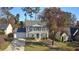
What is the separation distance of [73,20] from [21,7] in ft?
1.26

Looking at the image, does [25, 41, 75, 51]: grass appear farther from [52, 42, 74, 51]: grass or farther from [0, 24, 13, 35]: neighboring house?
[0, 24, 13, 35]: neighboring house

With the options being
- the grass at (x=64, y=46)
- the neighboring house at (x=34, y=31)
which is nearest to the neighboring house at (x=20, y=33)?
the neighboring house at (x=34, y=31)

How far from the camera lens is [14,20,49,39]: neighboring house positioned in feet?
4.71

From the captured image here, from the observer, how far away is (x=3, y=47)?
56.7 inches

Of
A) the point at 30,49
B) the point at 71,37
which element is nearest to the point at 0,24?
the point at 30,49

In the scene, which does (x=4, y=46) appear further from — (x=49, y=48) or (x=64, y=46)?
(x=64, y=46)

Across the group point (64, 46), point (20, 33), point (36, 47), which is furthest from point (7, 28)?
point (64, 46)

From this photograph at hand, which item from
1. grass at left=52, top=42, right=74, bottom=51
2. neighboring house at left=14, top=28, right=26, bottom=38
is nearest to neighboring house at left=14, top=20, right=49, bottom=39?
neighboring house at left=14, top=28, right=26, bottom=38

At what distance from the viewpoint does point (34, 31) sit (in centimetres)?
143

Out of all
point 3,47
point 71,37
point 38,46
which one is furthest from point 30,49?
point 71,37

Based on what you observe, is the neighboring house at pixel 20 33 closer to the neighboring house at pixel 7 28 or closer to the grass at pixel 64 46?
the neighboring house at pixel 7 28

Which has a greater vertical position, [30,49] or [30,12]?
[30,12]
